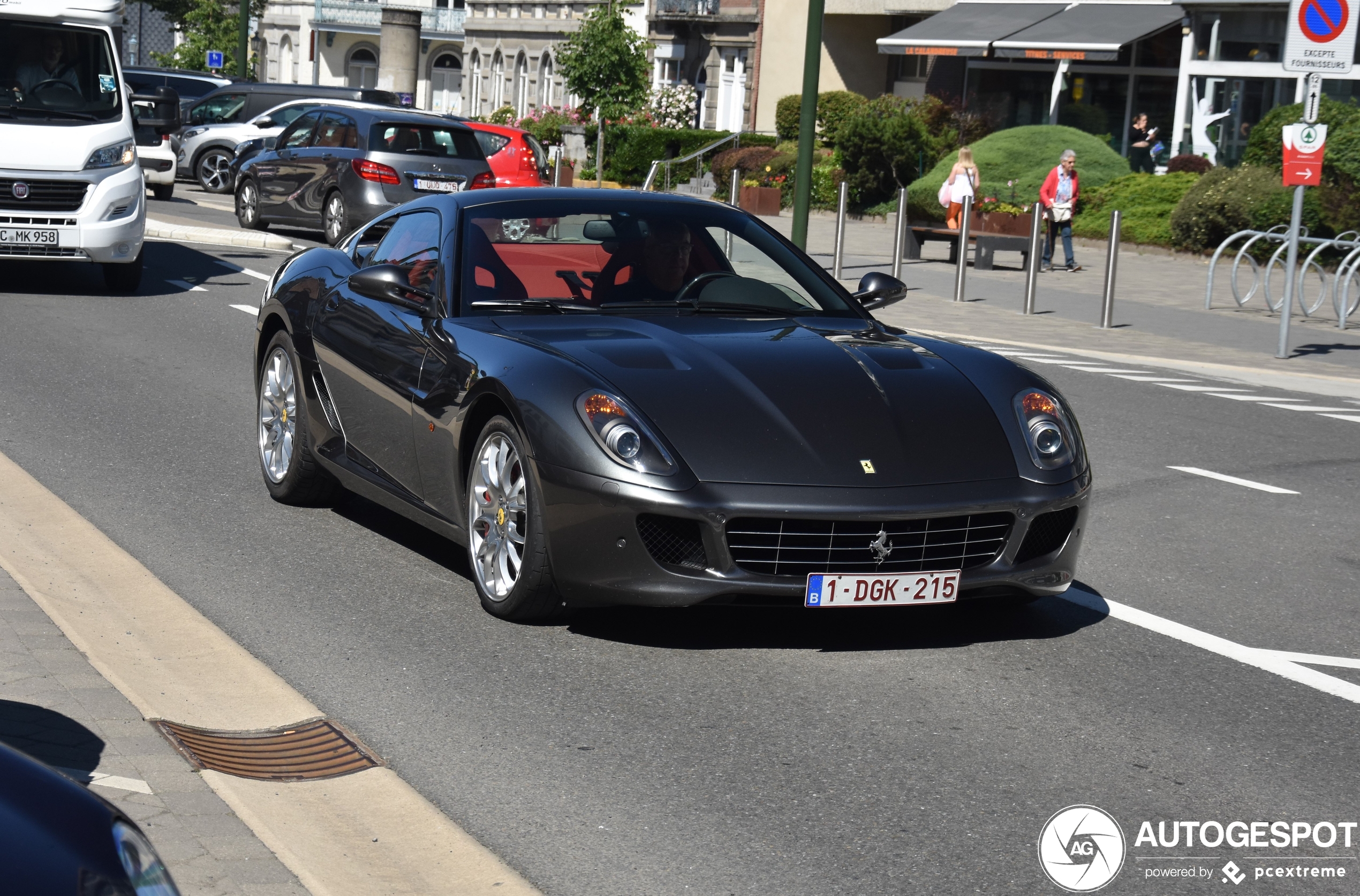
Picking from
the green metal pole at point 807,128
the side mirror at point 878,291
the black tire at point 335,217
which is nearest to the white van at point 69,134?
the black tire at point 335,217

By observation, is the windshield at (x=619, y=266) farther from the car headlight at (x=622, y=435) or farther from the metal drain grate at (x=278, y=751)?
the metal drain grate at (x=278, y=751)

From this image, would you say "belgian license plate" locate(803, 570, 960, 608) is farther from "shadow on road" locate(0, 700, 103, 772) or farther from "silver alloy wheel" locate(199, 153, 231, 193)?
"silver alloy wheel" locate(199, 153, 231, 193)

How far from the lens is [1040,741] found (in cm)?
506

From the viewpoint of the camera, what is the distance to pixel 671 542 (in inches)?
218

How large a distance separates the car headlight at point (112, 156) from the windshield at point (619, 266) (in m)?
9.27

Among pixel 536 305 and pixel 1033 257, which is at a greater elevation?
pixel 1033 257

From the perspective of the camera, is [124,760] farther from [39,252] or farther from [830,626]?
[39,252]

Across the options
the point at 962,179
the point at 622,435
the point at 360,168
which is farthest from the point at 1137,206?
the point at 622,435

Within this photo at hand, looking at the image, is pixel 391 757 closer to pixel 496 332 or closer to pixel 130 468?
pixel 496 332

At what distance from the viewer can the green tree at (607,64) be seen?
45.3m

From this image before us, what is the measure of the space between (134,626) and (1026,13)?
37.5 meters

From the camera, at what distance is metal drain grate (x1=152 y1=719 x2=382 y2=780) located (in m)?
4.58

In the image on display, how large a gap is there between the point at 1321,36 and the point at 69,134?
10365 millimetres

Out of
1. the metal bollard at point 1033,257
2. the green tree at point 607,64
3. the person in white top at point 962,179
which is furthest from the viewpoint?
the green tree at point 607,64
